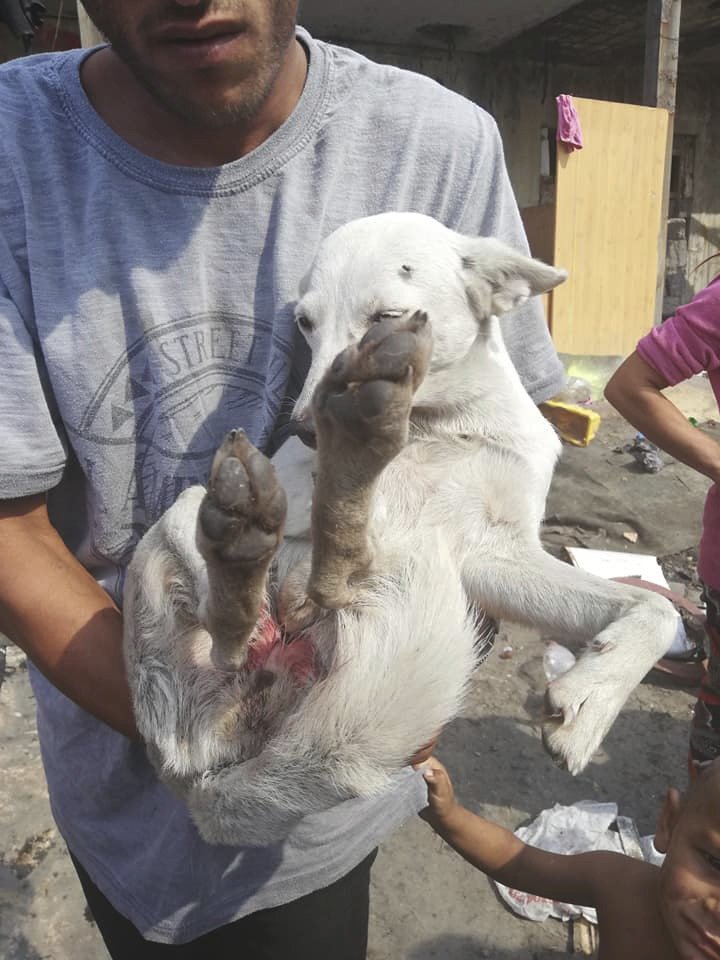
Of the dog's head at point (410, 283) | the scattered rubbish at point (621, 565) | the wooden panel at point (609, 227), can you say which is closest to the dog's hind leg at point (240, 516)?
the dog's head at point (410, 283)

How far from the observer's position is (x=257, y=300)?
5.11 feet

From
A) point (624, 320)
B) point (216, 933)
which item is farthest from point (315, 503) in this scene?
point (624, 320)

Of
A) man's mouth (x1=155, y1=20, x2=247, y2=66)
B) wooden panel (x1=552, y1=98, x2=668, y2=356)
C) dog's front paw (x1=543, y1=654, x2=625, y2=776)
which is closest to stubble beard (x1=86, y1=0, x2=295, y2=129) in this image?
man's mouth (x1=155, y1=20, x2=247, y2=66)

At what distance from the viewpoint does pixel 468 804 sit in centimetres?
351

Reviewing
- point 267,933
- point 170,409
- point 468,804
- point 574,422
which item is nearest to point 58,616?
point 170,409

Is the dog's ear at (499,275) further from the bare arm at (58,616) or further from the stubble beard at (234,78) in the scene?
the bare arm at (58,616)

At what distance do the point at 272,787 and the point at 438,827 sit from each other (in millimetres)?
1251

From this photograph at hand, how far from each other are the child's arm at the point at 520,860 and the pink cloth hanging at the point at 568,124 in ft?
23.8

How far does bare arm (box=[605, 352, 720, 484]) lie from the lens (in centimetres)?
274

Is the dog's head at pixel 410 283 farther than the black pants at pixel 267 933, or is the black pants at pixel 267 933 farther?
the black pants at pixel 267 933

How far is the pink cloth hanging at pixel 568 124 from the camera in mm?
7523

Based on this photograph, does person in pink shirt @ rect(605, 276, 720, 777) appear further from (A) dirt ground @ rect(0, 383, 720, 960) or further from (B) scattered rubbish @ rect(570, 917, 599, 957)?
(A) dirt ground @ rect(0, 383, 720, 960)

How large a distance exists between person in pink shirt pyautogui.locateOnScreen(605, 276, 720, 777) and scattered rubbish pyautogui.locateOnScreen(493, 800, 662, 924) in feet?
1.91

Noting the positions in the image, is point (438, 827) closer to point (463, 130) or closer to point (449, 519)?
point (449, 519)
